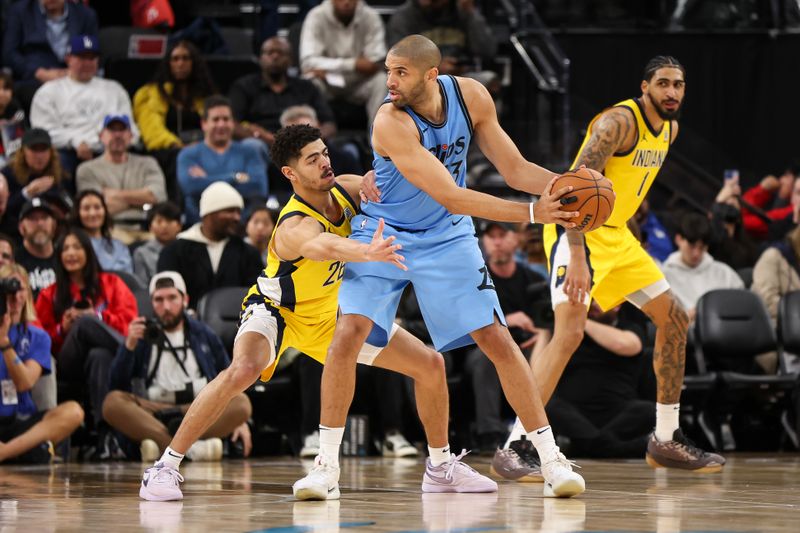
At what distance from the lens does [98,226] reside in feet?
33.7

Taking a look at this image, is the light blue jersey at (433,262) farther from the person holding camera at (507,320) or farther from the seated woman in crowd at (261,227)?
the seated woman in crowd at (261,227)

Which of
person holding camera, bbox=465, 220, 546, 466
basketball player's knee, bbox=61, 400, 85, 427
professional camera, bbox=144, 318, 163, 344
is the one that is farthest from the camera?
person holding camera, bbox=465, 220, 546, 466

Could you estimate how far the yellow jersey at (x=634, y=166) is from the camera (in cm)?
711

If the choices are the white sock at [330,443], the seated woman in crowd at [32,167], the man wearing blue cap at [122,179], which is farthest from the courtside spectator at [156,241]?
the white sock at [330,443]

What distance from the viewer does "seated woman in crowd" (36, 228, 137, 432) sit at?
9.27 metres

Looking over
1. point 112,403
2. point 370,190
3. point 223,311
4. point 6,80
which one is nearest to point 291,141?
point 370,190

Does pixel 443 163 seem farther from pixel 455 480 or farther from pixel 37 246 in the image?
pixel 37 246

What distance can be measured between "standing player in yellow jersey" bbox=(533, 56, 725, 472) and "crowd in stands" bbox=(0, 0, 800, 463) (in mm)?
1795

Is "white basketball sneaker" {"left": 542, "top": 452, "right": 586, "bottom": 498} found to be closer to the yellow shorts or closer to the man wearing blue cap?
the yellow shorts

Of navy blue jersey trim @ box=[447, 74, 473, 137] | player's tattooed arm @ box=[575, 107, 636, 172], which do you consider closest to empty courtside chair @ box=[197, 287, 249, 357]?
player's tattooed arm @ box=[575, 107, 636, 172]

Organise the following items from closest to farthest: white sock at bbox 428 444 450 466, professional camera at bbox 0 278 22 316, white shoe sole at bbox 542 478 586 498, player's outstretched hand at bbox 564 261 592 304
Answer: white shoe sole at bbox 542 478 586 498
white sock at bbox 428 444 450 466
player's outstretched hand at bbox 564 261 592 304
professional camera at bbox 0 278 22 316

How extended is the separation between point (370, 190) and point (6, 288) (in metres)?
3.58

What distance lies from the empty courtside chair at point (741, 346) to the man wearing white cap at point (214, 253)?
11.2 feet

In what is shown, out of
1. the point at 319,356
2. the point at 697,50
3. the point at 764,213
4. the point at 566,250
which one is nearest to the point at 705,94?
the point at 697,50
